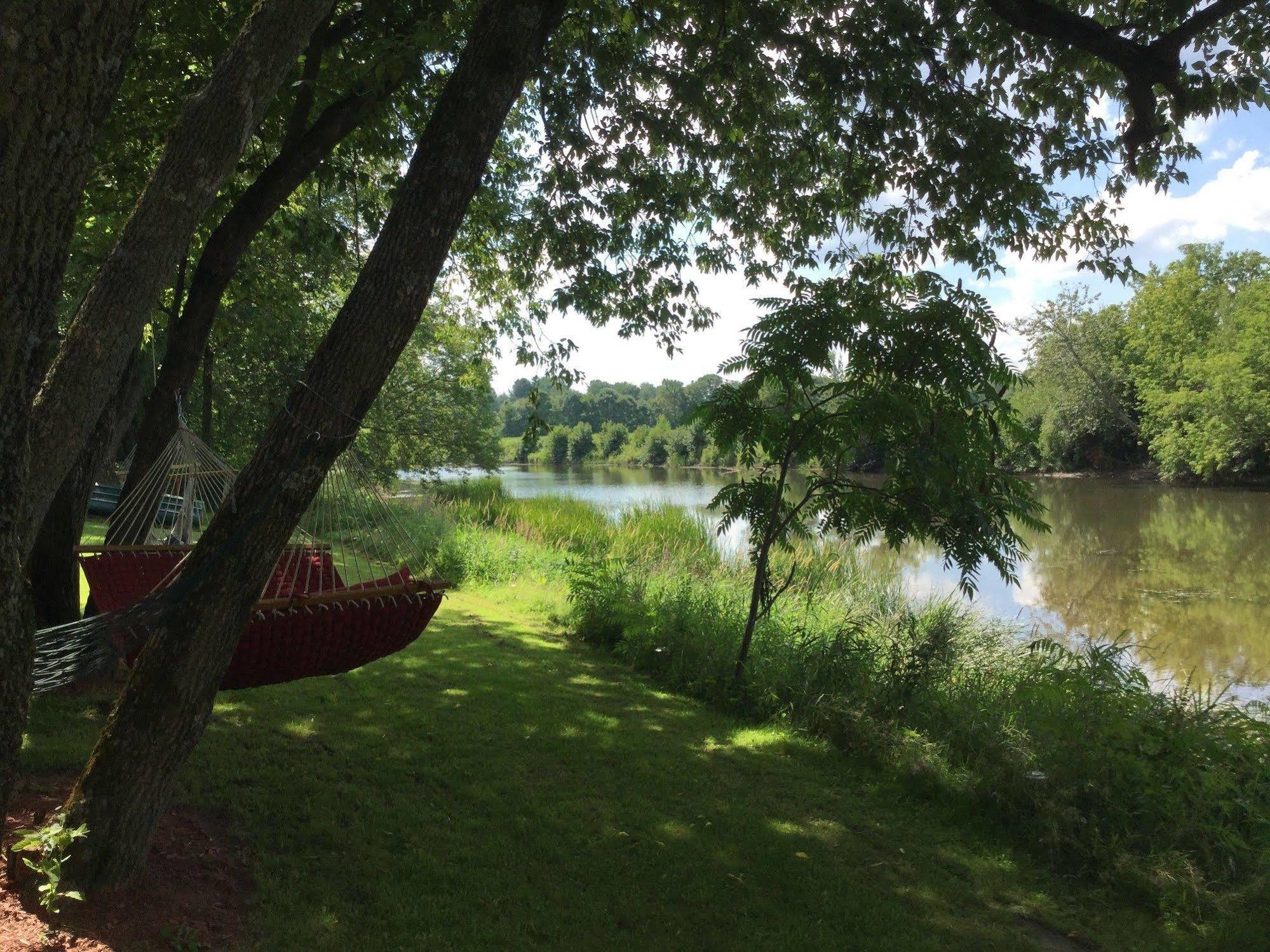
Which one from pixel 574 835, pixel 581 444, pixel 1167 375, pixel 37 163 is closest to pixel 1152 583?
pixel 574 835

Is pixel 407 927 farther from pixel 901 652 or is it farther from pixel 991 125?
pixel 991 125

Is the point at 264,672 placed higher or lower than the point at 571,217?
lower

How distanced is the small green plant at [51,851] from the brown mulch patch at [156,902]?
4 cm

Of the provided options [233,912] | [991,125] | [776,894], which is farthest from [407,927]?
[991,125]

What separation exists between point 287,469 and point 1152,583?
12243mm

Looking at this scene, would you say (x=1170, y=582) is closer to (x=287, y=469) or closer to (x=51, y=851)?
(x=287, y=469)

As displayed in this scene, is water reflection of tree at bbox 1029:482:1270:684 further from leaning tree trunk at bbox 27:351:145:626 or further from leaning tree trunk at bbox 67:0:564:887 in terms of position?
leaning tree trunk at bbox 27:351:145:626

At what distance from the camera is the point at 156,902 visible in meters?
2.23

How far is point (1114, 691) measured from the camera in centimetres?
389

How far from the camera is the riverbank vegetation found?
3.11 m

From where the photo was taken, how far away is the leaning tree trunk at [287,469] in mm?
2217

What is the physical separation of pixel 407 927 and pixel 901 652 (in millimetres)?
3128

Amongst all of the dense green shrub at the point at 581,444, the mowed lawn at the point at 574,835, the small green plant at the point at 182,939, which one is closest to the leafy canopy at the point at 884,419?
the mowed lawn at the point at 574,835

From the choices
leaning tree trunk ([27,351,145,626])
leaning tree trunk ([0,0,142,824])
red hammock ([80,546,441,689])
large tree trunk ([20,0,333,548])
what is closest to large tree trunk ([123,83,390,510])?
leaning tree trunk ([27,351,145,626])
